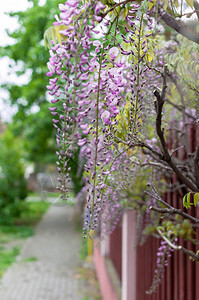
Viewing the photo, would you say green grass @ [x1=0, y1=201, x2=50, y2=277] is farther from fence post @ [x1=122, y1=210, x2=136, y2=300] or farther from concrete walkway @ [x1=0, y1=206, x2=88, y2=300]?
fence post @ [x1=122, y1=210, x2=136, y2=300]

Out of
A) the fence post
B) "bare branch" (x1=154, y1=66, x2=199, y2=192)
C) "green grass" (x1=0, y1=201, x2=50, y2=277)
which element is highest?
"bare branch" (x1=154, y1=66, x2=199, y2=192)

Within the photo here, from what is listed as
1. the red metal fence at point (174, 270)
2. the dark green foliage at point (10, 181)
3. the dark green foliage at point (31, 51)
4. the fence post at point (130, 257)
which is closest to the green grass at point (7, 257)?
the dark green foliage at point (10, 181)

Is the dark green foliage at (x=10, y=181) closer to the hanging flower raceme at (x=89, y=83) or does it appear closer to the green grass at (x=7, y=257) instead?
the green grass at (x=7, y=257)

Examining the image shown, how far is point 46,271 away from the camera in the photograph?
28.7 ft

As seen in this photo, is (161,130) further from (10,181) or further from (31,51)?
(10,181)

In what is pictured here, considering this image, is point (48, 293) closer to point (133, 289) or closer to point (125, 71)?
point (133, 289)

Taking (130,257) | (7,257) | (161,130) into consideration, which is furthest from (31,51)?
(161,130)

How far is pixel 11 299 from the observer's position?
22.6 ft

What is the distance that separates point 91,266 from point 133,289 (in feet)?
17.1

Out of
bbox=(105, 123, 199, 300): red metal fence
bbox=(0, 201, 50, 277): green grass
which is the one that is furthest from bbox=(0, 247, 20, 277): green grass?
bbox=(105, 123, 199, 300): red metal fence

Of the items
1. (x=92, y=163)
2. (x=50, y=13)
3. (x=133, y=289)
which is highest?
(x=50, y=13)

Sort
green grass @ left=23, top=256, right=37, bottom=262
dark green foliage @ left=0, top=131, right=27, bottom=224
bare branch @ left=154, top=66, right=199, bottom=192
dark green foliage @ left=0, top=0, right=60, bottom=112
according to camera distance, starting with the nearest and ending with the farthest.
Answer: bare branch @ left=154, top=66, right=199, bottom=192
green grass @ left=23, top=256, right=37, bottom=262
dark green foliage @ left=0, top=0, right=60, bottom=112
dark green foliage @ left=0, top=131, right=27, bottom=224

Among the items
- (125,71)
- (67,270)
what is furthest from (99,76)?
(67,270)

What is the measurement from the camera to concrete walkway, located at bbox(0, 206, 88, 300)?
7176 millimetres
